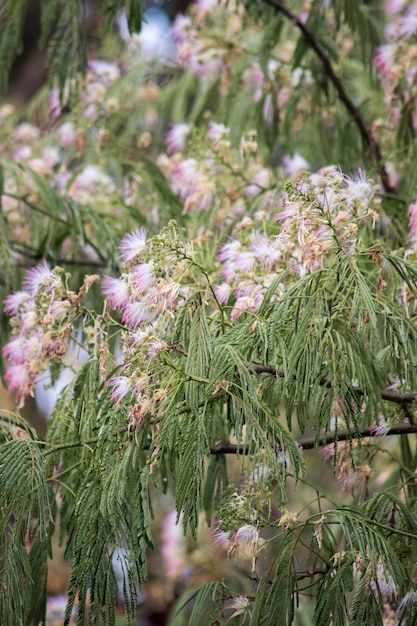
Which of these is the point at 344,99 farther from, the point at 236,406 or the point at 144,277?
the point at 236,406

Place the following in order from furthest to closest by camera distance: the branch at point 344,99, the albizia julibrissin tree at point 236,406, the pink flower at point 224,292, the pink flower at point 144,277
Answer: the branch at point 344,99 → the pink flower at point 224,292 → the pink flower at point 144,277 → the albizia julibrissin tree at point 236,406

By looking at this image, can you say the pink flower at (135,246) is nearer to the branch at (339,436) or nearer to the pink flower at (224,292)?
the pink flower at (224,292)

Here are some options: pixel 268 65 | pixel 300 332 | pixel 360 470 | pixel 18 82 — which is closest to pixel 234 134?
pixel 268 65

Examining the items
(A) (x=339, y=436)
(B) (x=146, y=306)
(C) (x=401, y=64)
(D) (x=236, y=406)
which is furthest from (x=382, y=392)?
(C) (x=401, y=64)

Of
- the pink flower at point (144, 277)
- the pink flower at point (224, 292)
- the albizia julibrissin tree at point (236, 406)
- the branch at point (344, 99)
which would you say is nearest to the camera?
the albizia julibrissin tree at point (236, 406)

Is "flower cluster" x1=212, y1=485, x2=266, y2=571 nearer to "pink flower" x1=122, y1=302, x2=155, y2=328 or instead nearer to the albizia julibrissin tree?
the albizia julibrissin tree


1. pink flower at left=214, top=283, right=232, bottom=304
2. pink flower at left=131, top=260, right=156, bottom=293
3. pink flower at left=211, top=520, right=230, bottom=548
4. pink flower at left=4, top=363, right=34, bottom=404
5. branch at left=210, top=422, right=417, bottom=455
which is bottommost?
pink flower at left=211, top=520, right=230, bottom=548

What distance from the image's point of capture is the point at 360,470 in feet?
6.01

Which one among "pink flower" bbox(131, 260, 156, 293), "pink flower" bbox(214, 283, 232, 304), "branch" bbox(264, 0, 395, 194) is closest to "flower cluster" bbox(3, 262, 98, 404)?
"pink flower" bbox(131, 260, 156, 293)

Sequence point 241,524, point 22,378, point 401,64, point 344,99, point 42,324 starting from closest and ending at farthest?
1. point 241,524
2. point 42,324
3. point 22,378
4. point 401,64
5. point 344,99

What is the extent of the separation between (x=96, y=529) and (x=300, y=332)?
0.42 m

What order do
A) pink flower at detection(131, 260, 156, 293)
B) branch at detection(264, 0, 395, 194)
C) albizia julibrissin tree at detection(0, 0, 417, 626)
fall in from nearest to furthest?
albizia julibrissin tree at detection(0, 0, 417, 626) < pink flower at detection(131, 260, 156, 293) < branch at detection(264, 0, 395, 194)

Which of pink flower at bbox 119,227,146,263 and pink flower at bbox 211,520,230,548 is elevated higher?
pink flower at bbox 119,227,146,263

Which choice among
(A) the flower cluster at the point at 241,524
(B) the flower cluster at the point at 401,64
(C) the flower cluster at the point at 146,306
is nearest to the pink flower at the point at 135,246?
(C) the flower cluster at the point at 146,306
